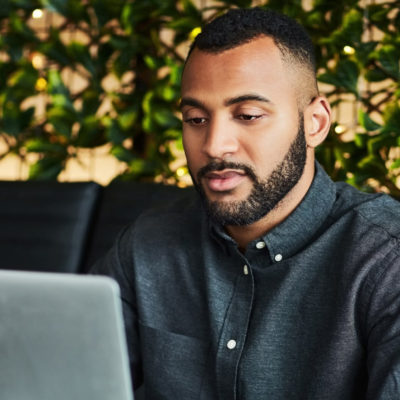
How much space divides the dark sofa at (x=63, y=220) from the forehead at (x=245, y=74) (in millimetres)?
685

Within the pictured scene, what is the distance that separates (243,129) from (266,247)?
0.71ft

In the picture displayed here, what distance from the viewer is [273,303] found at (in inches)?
46.3

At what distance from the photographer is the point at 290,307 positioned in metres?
1.17

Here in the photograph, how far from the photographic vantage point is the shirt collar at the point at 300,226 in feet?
3.98

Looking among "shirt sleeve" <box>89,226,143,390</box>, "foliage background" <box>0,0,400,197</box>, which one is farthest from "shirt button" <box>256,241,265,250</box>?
"foliage background" <box>0,0,400,197</box>

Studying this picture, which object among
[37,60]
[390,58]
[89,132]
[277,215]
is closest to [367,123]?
[390,58]

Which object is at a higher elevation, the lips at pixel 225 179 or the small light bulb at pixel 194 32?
the small light bulb at pixel 194 32

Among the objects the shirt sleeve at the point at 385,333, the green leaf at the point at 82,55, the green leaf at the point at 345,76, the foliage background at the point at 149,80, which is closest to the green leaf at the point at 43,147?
the foliage background at the point at 149,80

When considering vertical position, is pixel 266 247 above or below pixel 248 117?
below

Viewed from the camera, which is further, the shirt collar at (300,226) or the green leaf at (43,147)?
the green leaf at (43,147)

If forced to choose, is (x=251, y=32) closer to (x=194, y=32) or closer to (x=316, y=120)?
(x=316, y=120)

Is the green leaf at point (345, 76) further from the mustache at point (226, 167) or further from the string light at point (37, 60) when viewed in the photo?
the string light at point (37, 60)

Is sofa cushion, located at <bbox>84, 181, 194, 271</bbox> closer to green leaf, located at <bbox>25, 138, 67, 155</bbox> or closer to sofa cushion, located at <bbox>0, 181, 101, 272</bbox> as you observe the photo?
sofa cushion, located at <bbox>0, 181, 101, 272</bbox>

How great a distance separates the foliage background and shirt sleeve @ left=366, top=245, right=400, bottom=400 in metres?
0.89
